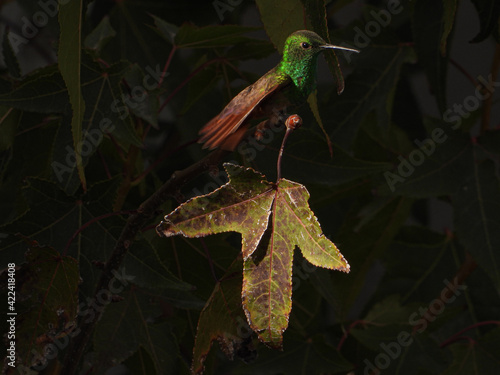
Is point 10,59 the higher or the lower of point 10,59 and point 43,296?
the higher

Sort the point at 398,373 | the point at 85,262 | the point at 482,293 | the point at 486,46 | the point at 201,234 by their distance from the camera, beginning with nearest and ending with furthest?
the point at 201,234 < the point at 85,262 < the point at 398,373 < the point at 482,293 < the point at 486,46

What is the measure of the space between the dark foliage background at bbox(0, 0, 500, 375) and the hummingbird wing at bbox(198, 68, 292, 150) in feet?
0.07

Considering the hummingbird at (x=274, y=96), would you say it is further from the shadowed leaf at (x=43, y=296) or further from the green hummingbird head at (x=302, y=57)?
the shadowed leaf at (x=43, y=296)

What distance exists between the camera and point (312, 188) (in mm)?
566

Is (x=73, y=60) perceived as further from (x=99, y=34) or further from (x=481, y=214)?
(x=481, y=214)

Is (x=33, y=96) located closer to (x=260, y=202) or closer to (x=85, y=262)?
(x=85, y=262)

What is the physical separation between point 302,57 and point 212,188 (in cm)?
25

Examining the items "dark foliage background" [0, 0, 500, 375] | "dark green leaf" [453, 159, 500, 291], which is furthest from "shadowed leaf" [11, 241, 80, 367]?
"dark green leaf" [453, 159, 500, 291]

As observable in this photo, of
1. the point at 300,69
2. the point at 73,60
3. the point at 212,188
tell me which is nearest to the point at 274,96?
the point at 300,69

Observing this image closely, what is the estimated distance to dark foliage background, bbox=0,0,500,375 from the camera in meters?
0.33

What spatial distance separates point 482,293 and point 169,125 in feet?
1.33

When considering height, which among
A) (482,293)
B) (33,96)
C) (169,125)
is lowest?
(482,293)

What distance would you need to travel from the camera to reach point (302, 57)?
26 cm

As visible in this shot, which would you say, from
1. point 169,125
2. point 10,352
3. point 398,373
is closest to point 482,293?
point 398,373
